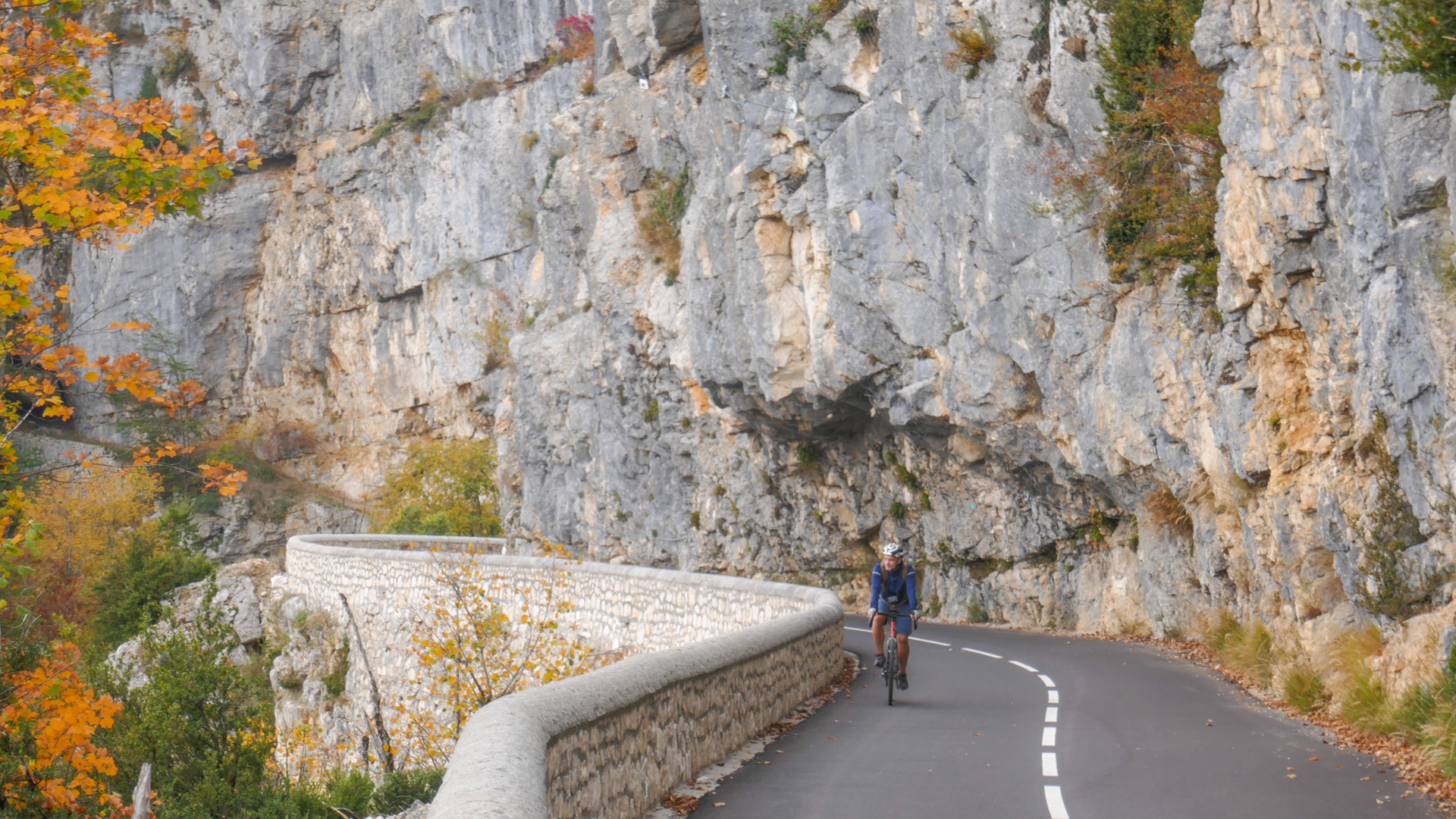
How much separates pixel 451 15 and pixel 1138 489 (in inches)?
1785

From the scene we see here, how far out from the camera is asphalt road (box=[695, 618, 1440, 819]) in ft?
23.9

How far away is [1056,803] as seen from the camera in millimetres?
7355

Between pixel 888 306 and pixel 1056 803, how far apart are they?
721 inches

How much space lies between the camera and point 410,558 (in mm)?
24984

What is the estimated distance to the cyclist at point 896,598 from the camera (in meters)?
12.1

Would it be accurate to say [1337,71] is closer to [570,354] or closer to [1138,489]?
[1138,489]

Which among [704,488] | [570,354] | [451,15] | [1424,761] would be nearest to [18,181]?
[1424,761]

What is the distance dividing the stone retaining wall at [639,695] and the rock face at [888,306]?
20.9 ft

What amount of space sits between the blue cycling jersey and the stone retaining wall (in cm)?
84

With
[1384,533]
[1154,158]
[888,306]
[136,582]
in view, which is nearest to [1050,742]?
[1384,533]

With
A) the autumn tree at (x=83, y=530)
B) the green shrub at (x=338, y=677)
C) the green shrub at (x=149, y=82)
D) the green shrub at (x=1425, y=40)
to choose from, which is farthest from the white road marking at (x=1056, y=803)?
the green shrub at (x=149, y=82)

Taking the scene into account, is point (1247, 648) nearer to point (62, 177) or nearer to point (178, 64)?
point (62, 177)

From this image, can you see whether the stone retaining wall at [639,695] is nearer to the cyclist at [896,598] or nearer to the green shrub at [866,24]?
the cyclist at [896,598]

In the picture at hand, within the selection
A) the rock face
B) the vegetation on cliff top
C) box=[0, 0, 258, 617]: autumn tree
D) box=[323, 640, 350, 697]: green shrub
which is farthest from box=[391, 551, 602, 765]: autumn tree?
the vegetation on cliff top
